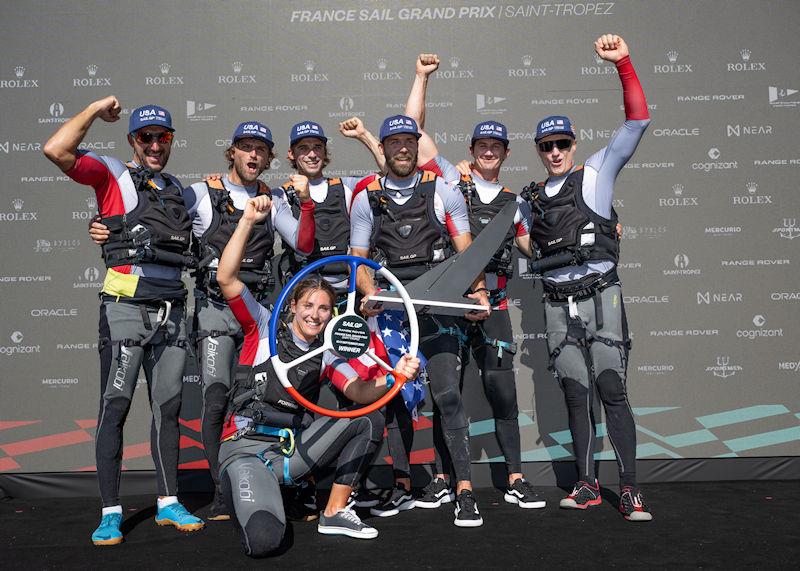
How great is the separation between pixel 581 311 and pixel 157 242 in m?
2.74

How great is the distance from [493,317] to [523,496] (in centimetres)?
124

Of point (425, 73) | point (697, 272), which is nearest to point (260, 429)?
point (425, 73)

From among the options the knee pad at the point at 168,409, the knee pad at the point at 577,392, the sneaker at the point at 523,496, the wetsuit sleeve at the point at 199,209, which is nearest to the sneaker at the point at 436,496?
the sneaker at the point at 523,496

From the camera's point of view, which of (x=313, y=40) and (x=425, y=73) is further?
(x=313, y=40)

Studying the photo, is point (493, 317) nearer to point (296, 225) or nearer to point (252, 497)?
point (296, 225)

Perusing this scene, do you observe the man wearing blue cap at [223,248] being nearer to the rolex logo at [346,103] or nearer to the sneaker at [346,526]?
the sneaker at [346,526]

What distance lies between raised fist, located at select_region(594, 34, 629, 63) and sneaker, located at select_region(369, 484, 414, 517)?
3.12 metres

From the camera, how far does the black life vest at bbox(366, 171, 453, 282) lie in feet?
13.9

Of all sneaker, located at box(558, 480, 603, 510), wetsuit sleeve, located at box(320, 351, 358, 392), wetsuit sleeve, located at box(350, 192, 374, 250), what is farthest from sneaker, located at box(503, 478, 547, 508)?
wetsuit sleeve, located at box(350, 192, 374, 250)

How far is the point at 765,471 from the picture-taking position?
541cm

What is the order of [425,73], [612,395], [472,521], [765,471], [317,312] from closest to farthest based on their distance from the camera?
1. [317,312]
2. [472,521]
3. [612,395]
4. [425,73]
5. [765,471]

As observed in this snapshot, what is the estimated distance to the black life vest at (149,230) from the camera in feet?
13.0

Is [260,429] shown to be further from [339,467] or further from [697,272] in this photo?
[697,272]

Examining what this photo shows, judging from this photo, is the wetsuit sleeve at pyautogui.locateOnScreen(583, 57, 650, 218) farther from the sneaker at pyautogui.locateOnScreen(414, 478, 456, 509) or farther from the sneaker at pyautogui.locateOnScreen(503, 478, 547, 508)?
the sneaker at pyautogui.locateOnScreen(414, 478, 456, 509)
